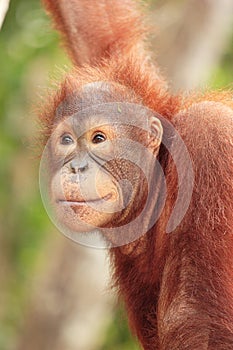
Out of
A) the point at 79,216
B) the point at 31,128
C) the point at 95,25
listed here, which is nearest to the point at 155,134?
the point at 79,216

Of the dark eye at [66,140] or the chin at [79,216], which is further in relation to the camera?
the dark eye at [66,140]

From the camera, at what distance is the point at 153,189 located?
215 inches

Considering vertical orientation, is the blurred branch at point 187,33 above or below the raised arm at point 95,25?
below

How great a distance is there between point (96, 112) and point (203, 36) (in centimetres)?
503

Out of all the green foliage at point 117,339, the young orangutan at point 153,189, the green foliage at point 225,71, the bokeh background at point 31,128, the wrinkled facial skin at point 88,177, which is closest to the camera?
the young orangutan at point 153,189

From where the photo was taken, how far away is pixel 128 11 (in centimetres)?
712

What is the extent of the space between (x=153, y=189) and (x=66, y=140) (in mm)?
526

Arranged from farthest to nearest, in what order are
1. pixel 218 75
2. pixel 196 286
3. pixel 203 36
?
pixel 218 75 → pixel 203 36 → pixel 196 286

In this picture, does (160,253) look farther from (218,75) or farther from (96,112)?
(218,75)

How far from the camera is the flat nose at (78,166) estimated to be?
5.18 m

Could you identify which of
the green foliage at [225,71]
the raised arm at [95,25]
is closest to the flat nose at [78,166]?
the raised arm at [95,25]

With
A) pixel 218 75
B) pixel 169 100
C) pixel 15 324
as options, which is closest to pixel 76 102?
pixel 169 100

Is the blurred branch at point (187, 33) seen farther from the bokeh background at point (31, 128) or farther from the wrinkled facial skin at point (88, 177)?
the wrinkled facial skin at point (88, 177)

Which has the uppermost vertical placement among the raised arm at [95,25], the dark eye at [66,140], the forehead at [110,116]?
the forehead at [110,116]
